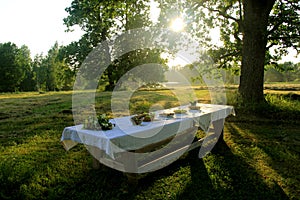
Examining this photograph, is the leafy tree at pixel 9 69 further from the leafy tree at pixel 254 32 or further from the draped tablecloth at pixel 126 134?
the draped tablecloth at pixel 126 134

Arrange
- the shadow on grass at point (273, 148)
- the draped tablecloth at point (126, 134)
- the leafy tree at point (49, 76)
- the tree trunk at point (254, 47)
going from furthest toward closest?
the leafy tree at point (49, 76) < the tree trunk at point (254, 47) < the shadow on grass at point (273, 148) < the draped tablecloth at point (126, 134)

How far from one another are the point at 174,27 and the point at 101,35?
15.6 meters

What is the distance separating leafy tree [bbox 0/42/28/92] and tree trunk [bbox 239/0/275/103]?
36.4m

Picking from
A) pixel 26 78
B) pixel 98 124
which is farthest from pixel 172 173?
pixel 26 78

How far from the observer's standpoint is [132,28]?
24578 mm

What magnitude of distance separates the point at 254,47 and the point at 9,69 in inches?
1476

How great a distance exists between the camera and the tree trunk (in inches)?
378

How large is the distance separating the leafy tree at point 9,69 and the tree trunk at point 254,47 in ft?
119

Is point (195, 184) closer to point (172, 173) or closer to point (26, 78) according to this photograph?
point (172, 173)

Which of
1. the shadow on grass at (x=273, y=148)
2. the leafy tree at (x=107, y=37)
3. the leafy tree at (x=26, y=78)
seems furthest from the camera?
the leafy tree at (x=26, y=78)

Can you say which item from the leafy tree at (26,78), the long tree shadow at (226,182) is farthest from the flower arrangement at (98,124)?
the leafy tree at (26,78)

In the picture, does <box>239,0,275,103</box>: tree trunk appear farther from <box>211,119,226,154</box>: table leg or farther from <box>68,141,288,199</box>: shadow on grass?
<box>68,141,288,199</box>: shadow on grass

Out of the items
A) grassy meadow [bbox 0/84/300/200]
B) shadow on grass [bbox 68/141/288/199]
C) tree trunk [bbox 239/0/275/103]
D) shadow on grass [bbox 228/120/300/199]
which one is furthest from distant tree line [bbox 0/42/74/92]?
shadow on grass [bbox 68/141/288/199]

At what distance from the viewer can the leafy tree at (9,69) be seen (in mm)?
35500
